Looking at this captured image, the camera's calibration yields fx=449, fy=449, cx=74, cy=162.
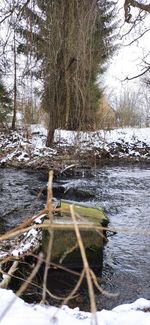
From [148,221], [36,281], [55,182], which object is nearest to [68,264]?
[36,281]

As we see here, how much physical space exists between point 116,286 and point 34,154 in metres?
10.3

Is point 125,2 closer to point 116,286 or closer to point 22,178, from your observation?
point 22,178

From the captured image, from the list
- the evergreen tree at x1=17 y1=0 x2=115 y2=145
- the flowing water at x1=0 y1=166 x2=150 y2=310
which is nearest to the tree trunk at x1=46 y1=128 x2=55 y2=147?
the flowing water at x1=0 y1=166 x2=150 y2=310

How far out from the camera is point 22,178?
1147 centimetres

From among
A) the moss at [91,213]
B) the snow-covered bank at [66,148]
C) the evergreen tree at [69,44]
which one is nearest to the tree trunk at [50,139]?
the snow-covered bank at [66,148]

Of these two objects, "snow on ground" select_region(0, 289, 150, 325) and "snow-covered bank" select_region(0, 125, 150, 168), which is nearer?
"snow on ground" select_region(0, 289, 150, 325)

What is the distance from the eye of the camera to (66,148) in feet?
49.0

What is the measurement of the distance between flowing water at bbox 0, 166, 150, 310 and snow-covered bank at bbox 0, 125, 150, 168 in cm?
94

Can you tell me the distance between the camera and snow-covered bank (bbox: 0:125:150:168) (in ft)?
44.8

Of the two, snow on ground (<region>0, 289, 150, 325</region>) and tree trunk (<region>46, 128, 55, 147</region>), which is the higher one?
tree trunk (<region>46, 128, 55, 147</region>)

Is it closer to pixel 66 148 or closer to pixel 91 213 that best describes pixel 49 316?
pixel 91 213

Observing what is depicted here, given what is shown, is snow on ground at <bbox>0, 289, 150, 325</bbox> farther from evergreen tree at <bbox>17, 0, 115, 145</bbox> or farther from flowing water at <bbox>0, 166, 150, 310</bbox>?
evergreen tree at <bbox>17, 0, 115, 145</bbox>

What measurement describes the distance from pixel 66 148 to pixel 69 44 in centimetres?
758

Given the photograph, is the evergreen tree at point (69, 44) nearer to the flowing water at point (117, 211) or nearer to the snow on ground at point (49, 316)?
the flowing water at point (117, 211)
